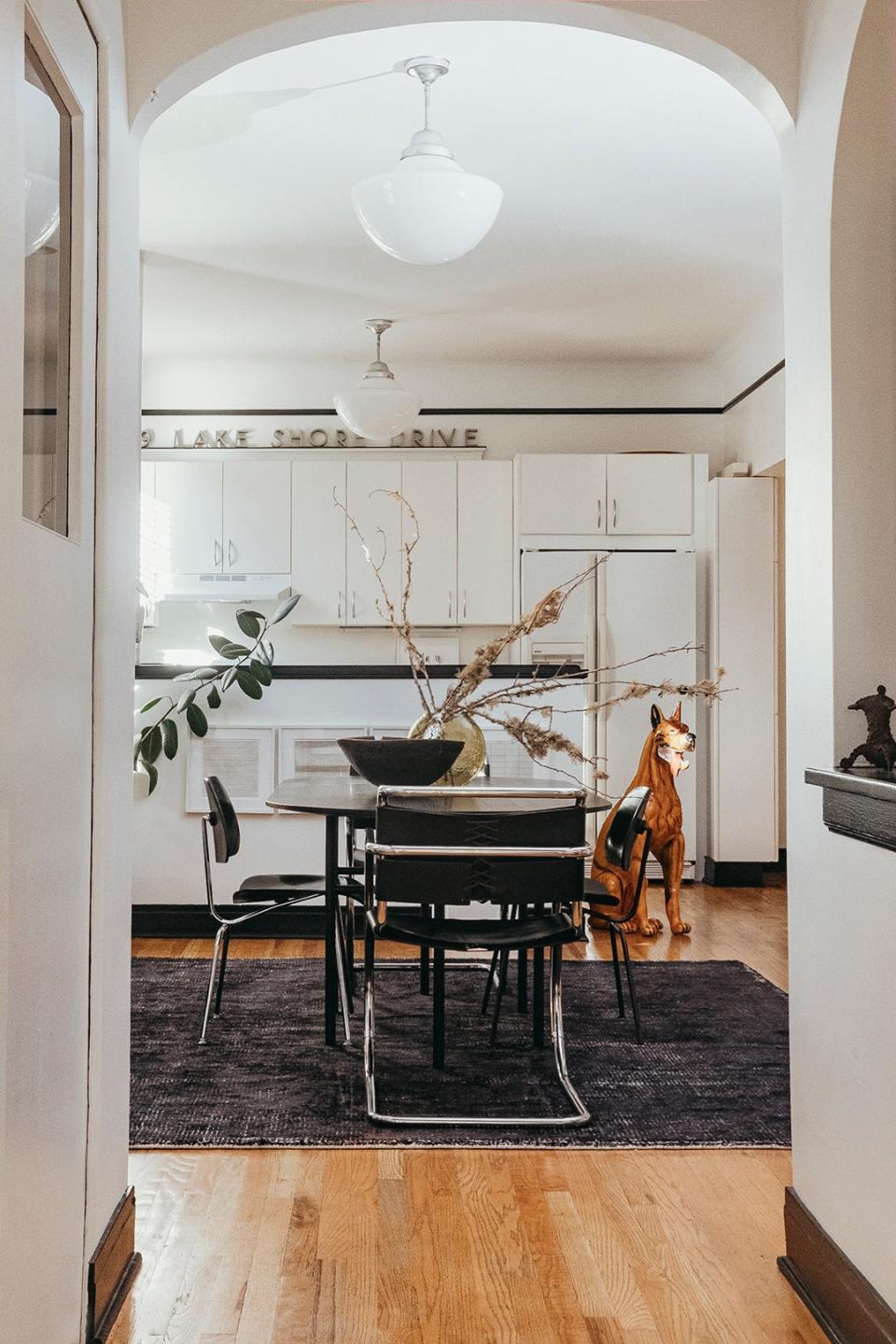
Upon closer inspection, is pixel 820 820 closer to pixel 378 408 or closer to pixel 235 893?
pixel 235 893

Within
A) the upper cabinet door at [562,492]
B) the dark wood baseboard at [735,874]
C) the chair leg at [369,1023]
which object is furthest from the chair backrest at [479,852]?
the upper cabinet door at [562,492]

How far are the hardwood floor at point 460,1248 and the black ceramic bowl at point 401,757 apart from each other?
3.15 ft

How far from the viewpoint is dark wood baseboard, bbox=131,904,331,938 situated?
5.11 metres

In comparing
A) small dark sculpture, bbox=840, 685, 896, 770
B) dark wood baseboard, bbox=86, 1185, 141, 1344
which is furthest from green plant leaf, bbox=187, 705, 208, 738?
small dark sculpture, bbox=840, 685, 896, 770

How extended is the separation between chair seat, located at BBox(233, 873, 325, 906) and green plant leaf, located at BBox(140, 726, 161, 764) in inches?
47.3

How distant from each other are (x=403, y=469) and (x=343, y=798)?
3854 mm

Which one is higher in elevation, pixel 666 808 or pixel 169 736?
pixel 169 736

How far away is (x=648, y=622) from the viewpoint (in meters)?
6.58

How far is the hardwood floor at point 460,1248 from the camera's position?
1.98 metres

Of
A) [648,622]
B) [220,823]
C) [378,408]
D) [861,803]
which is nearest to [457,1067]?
[220,823]

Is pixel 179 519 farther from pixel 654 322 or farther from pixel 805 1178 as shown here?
pixel 805 1178

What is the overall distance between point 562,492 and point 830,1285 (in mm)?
5223

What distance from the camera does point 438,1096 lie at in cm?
310

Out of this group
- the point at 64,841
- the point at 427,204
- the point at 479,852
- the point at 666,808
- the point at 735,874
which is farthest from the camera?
the point at 735,874
